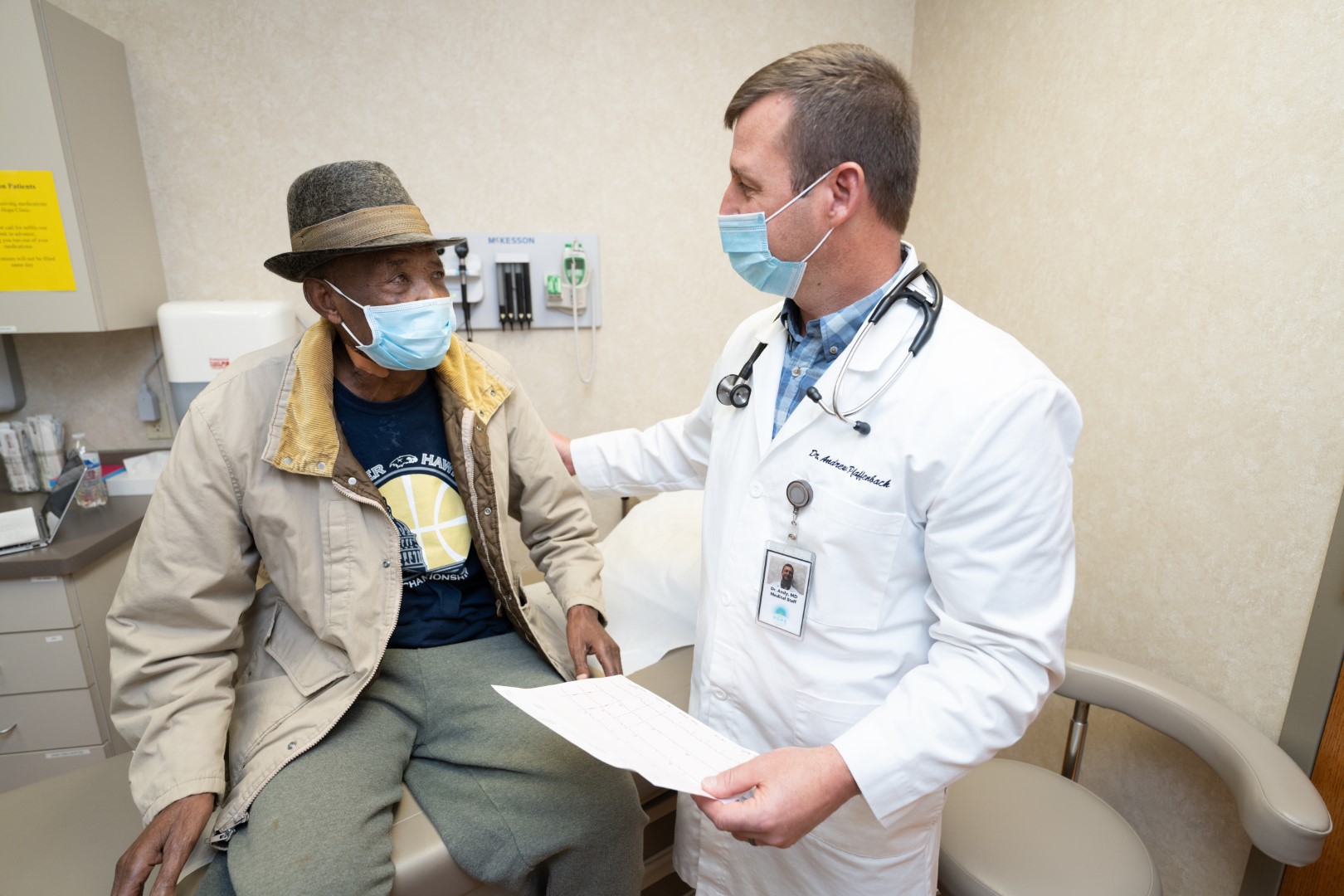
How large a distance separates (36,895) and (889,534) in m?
1.32

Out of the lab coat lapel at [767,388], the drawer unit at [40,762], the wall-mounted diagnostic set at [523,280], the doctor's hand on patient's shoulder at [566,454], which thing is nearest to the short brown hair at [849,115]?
the lab coat lapel at [767,388]

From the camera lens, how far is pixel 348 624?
1192mm

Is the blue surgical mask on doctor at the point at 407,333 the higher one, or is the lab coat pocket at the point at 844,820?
the blue surgical mask on doctor at the point at 407,333

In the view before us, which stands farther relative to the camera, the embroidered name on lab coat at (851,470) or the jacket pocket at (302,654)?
the jacket pocket at (302,654)

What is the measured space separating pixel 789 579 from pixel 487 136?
1.77 metres

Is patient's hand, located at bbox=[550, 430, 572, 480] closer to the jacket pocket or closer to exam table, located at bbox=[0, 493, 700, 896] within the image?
exam table, located at bbox=[0, 493, 700, 896]

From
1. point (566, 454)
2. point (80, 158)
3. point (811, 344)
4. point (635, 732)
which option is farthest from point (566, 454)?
point (80, 158)

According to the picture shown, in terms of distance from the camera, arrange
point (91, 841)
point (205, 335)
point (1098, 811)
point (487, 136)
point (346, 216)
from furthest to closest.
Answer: point (487, 136) < point (205, 335) < point (1098, 811) < point (346, 216) < point (91, 841)

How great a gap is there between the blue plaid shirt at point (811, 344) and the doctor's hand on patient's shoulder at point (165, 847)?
102 centimetres

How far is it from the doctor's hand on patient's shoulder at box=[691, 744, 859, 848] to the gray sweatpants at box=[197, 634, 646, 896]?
37cm

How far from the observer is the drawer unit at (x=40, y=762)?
1.66 m

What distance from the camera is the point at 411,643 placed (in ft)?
4.36

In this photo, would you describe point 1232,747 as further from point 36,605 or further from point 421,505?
point 36,605

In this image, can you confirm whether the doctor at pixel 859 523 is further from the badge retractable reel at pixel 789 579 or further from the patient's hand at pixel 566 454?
the patient's hand at pixel 566 454
